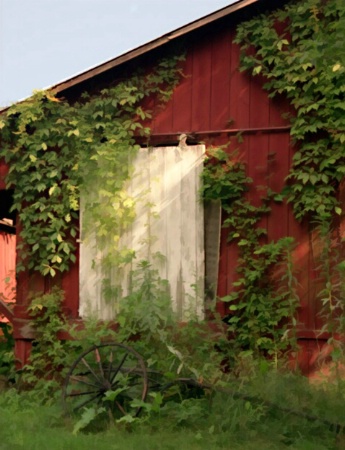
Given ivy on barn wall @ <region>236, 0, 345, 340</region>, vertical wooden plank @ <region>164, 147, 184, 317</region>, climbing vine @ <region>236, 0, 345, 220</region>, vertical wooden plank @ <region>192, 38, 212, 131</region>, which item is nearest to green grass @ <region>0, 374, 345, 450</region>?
ivy on barn wall @ <region>236, 0, 345, 340</region>

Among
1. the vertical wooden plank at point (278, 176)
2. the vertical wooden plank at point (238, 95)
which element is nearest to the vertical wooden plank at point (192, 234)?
the vertical wooden plank at point (238, 95)

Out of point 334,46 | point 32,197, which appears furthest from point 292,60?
point 32,197

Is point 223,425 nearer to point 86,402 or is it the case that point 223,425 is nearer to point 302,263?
point 86,402

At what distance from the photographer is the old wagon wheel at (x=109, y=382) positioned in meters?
7.11

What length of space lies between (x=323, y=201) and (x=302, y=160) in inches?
22.2

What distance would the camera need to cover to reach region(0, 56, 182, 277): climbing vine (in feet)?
29.6

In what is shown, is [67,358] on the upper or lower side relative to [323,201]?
lower

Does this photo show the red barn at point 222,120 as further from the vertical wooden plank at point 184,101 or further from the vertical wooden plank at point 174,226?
the vertical wooden plank at point 174,226

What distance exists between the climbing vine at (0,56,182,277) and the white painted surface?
18 centimetres

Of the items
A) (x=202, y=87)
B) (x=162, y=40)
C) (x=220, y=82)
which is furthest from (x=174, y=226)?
(x=162, y=40)

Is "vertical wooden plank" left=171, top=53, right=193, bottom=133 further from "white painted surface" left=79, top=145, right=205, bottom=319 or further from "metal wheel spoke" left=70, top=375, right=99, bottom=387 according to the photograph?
"metal wheel spoke" left=70, top=375, right=99, bottom=387

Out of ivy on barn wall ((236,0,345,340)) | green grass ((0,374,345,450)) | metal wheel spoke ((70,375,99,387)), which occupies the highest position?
ivy on barn wall ((236,0,345,340))

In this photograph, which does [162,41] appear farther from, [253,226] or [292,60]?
[253,226]

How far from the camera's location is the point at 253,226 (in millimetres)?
8602
